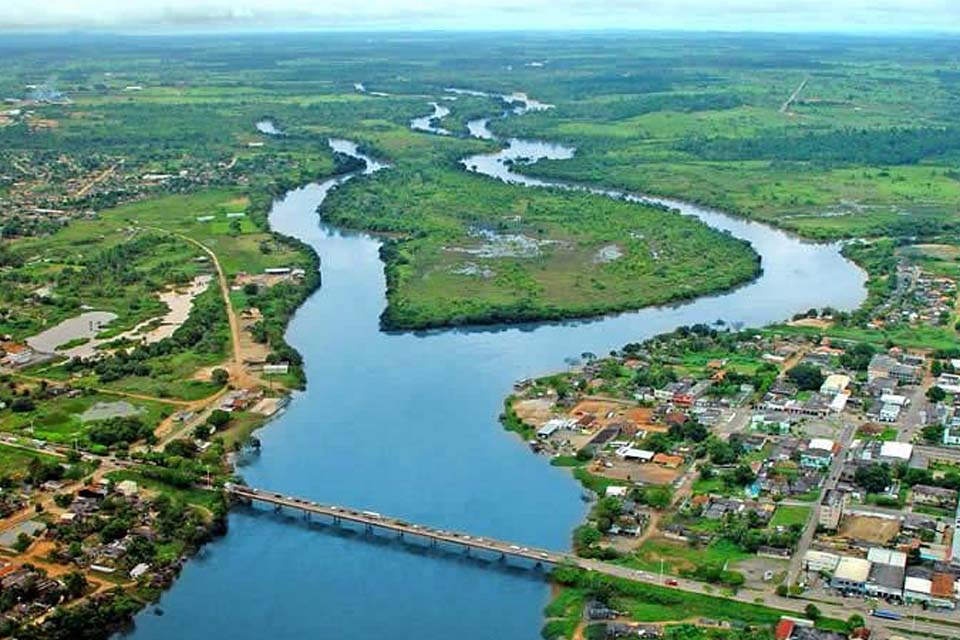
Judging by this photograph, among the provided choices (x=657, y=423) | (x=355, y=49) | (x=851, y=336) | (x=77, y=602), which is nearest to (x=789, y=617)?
(x=657, y=423)

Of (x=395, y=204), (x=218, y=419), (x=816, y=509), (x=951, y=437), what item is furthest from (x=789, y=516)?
(x=395, y=204)

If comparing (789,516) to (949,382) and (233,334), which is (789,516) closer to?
(949,382)

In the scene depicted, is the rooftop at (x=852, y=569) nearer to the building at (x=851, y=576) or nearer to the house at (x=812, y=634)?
the building at (x=851, y=576)

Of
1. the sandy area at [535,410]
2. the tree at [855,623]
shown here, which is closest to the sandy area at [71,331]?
the sandy area at [535,410]

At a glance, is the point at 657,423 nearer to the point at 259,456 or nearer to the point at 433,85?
the point at 259,456

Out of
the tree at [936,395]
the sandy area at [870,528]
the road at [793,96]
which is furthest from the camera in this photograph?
the road at [793,96]
